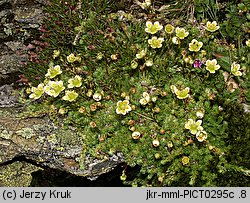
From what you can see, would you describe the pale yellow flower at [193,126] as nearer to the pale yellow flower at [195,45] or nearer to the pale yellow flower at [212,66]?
the pale yellow flower at [212,66]

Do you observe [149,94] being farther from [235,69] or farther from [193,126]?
[235,69]

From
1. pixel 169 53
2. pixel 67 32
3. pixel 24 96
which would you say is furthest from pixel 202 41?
pixel 24 96

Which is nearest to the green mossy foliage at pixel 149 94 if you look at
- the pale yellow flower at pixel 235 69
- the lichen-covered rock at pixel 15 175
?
the pale yellow flower at pixel 235 69

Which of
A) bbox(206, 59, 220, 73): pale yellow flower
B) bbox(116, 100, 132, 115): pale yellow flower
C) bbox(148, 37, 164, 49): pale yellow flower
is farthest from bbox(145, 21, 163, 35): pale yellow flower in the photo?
bbox(116, 100, 132, 115): pale yellow flower

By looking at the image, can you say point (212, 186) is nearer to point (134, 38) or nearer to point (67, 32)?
point (134, 38)

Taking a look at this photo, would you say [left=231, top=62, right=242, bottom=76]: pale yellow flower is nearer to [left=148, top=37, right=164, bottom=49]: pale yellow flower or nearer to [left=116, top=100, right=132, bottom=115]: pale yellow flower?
[left=148, top=37, right=164, bottom=49]: pale yellow flower

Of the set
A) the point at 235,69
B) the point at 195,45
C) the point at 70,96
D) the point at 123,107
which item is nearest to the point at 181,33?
the point at 195,45
